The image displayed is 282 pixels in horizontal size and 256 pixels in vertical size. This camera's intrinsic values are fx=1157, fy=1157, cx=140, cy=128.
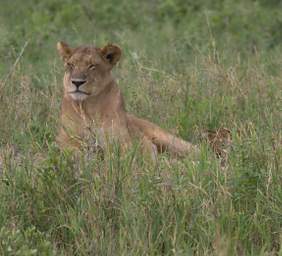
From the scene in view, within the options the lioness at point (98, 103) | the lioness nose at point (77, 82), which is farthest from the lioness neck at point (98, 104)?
the lioness nose at point (77, 82)

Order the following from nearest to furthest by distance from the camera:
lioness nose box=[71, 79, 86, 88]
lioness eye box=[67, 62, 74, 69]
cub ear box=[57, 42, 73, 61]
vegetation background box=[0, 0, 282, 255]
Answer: vegetation background box=[0, 0, 282, 255], lioness nose box=[71, 79, 86, 88], lioness eye box=[67, 62, 74, 69], cub ear box=[57, 42, 73, 61]

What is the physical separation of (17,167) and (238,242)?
1219 millimetres

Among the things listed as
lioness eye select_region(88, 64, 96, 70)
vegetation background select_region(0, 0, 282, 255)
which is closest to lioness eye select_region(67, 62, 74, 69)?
lioness eye select_region(88, 64, 96, 70)

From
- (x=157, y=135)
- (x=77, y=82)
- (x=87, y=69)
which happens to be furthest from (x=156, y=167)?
(x=157, y=135)

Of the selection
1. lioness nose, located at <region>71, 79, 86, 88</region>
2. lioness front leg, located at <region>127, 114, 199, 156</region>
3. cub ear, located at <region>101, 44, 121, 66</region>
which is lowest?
lioness front leg, located at <region>127, 114, 199, 156</region>

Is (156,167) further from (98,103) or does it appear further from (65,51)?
(65,51)

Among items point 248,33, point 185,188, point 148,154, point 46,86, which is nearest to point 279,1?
point 248,33

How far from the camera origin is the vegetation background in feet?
17.1

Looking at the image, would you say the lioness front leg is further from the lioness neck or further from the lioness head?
the lioness head

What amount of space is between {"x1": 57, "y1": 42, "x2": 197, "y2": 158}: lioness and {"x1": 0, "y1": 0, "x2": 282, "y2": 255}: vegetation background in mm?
164

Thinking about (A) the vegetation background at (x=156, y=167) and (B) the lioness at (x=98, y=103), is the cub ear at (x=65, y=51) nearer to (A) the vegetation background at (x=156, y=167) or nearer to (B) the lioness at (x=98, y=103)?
(B) the lioness at (x=98, y=103)

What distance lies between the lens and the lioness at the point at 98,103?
719 cm

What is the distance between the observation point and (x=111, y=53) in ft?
24.6

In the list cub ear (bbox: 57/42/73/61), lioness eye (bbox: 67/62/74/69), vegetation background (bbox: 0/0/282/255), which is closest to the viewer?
vegetation background (bbox: 0/0/282/255)
